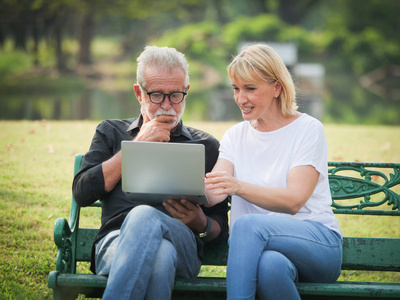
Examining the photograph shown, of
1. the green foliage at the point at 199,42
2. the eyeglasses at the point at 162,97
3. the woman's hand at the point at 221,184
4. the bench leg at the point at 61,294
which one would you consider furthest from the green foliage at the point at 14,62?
the woman's hand at the point at 221,184

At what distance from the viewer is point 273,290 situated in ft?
7.94

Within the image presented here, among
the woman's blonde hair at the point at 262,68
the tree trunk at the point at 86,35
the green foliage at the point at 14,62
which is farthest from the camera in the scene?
the tree trunk at the point at 86,35

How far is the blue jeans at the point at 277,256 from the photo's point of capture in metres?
2.42

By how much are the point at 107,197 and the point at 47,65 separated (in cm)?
2837

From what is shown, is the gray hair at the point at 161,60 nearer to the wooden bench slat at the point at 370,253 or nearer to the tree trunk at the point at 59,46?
the wooden bench slat at the point at 370,253

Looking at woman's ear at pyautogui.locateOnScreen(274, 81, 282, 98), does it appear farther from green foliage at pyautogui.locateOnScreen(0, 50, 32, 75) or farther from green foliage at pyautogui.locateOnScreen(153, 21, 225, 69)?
green foliage at pyautogui.locateOnScreen(153, 21, 225, 69)

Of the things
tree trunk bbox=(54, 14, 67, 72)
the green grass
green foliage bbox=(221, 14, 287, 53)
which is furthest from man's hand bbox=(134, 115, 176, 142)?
green foliage bbox=(221, 14, 287, 53)

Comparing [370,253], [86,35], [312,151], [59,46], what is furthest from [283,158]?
[86,35]

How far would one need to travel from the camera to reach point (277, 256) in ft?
8.09

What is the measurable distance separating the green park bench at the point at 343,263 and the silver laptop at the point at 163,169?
1.43ft

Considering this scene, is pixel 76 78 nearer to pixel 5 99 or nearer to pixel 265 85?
pixel 5 99

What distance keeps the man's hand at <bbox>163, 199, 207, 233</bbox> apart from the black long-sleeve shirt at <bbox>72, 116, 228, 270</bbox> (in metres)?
0.15

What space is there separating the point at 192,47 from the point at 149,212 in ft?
101

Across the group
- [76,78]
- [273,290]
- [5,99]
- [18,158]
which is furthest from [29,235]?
[76,78]
